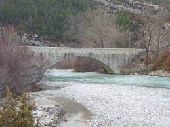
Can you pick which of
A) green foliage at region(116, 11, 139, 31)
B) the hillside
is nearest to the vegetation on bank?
the hillside

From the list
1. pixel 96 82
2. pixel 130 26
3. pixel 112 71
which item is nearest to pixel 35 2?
pixel 130 26

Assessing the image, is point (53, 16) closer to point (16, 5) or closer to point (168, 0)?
point (16, 5)

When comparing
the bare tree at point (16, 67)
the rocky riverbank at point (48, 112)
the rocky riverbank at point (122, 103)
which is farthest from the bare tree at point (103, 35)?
the rocky riverbank at point (48, 112)

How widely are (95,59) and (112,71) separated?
3.23m

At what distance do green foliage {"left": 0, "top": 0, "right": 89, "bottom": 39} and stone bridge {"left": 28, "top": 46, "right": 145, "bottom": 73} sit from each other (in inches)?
1355

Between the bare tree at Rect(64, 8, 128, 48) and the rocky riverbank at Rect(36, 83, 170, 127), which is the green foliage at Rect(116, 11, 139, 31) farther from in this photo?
the rocky riverbank at Rect(36, 83, 170, 127)

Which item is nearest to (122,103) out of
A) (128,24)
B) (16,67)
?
(16,67)

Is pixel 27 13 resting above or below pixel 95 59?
above

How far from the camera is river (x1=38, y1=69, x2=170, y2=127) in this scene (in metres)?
30.9

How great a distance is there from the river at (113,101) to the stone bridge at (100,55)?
8.79m

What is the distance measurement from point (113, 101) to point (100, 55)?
3160 centimetres

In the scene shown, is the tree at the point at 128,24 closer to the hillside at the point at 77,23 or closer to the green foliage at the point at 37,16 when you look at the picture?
the hillside at the point at 77,23

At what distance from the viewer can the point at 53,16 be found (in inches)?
4259

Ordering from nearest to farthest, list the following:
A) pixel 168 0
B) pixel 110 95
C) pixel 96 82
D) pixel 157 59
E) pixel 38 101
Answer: pixel 38 101 < pixel 110 95 < pixel 96 82 < pixel 157 59 < pixel 168 0
